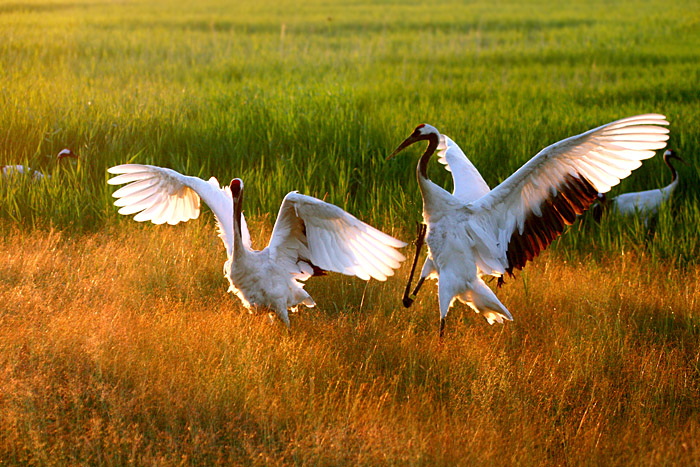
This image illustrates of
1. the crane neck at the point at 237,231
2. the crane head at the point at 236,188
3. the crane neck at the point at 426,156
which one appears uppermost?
the crane neck at the point at 426,156

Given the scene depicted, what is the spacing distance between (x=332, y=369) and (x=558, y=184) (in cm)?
160

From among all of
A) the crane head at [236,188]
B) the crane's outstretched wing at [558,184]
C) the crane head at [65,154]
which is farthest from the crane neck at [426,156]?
the crane head at [65,154]

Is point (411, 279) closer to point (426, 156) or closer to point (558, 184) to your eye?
point (426, 156)

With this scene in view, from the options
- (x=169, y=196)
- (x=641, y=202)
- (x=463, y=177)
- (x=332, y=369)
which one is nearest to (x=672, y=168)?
(x=641, y=202)

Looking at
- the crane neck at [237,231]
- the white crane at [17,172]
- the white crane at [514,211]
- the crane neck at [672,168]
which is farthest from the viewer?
the crane neck at [672,168]

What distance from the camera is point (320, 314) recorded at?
14.3 ft

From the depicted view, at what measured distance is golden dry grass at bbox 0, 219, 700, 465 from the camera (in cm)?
288

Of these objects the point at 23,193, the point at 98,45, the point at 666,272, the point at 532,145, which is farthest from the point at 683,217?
the point at 98,45

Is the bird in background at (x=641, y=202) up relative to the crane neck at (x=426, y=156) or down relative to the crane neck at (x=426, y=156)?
down

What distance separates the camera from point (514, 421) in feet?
10.3

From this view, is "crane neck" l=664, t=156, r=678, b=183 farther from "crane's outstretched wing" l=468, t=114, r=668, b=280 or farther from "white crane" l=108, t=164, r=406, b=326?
"white crane" l=108, t=164, r=406, b=326

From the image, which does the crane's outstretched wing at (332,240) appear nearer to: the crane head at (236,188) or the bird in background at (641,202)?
the crane head at (236,188)

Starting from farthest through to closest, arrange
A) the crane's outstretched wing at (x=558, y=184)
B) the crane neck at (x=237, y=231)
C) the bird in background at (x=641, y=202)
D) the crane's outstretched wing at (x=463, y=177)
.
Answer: the bird in background at (x=641, y=202), the crane's outstretched wing at (x=463, y=177), the crane neck at (x=237, y=231), the crane's outstretched wing at (x=558, y=184)

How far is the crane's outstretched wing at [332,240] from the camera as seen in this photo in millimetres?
3533
